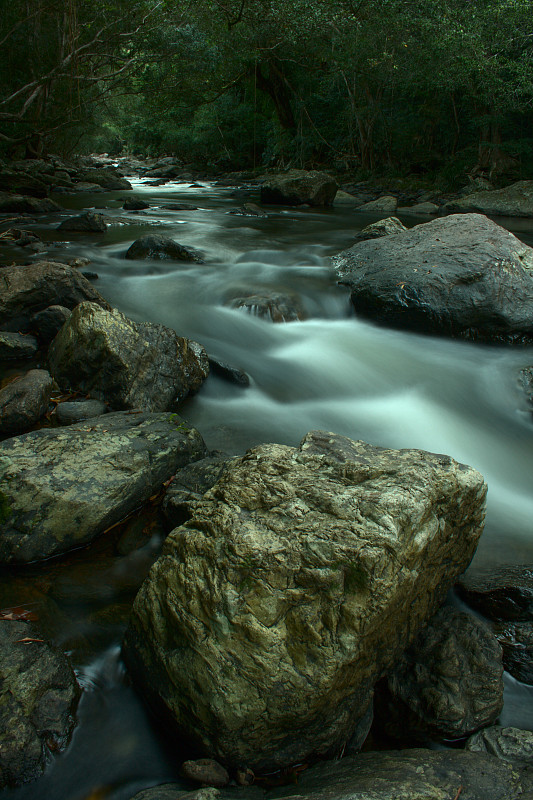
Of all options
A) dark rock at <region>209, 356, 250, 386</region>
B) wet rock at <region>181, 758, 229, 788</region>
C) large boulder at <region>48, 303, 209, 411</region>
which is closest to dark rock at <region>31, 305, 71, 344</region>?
large boulder at <region>48, 303, 209, 411</region>

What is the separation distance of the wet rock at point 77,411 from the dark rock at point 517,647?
318cm

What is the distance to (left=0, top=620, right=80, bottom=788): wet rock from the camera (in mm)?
1938

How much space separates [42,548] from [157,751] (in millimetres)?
1293

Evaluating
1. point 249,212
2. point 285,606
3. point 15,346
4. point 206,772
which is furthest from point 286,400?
point 249,212

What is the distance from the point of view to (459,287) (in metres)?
6.32

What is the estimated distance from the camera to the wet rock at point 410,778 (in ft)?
5.34

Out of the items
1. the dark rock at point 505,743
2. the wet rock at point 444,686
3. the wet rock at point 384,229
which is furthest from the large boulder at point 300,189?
the dark rock at point 505,743

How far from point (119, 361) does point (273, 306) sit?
3173mm

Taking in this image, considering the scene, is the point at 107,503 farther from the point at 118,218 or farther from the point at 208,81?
the point at 208,81

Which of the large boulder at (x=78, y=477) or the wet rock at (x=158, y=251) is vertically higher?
the wet rock at (x=158, y=251)

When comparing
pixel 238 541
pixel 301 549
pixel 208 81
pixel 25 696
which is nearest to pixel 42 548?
pixel 25 696

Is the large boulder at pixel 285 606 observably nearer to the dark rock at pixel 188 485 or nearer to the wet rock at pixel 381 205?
the dark rock at pixel 188 485

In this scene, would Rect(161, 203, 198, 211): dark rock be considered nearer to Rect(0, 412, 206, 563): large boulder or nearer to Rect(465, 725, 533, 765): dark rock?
Rect(0, 412, 206, 563): large boulder

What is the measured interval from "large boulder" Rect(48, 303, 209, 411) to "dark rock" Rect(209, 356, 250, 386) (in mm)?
488
